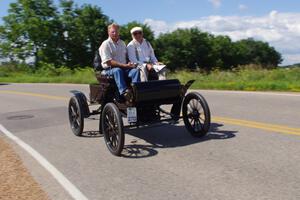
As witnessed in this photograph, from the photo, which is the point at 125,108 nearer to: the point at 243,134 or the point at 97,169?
the point at 97,169

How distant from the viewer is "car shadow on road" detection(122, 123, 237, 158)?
25.0 feet

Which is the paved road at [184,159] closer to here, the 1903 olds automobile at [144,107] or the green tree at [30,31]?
the 1903 olds automobile at [144,107]

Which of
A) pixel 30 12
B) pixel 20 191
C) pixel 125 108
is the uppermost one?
pixel 30 12

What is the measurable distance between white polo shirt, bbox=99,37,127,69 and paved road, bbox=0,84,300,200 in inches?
61.1

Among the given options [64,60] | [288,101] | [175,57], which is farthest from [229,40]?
[288,101]

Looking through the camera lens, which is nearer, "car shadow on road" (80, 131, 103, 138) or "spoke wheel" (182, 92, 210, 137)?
"spoke wheel" (182, 92, 210, 137)

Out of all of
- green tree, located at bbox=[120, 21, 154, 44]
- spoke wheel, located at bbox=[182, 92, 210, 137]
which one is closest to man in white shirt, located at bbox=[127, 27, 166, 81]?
spoke wheel, located at bbox=[182, 92, 210, 137]

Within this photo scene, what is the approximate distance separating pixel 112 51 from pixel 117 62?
0.30m

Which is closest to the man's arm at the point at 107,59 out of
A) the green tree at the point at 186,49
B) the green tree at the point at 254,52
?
the green tree at the point at 186,49

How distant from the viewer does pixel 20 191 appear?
575 centimetres

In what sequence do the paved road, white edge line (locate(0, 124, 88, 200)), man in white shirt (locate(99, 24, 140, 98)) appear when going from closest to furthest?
the paved road < white edge line (locate(0, 124, 88, 200)) < man in white shirt (locate(99, 24, 140, 98))

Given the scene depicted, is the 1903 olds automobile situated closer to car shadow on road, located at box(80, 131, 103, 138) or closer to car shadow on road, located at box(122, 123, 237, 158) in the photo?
car shadow on road, located at box(122, 123, 237, 158)

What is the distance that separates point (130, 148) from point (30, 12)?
214ft

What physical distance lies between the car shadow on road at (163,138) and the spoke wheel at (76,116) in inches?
38.9
